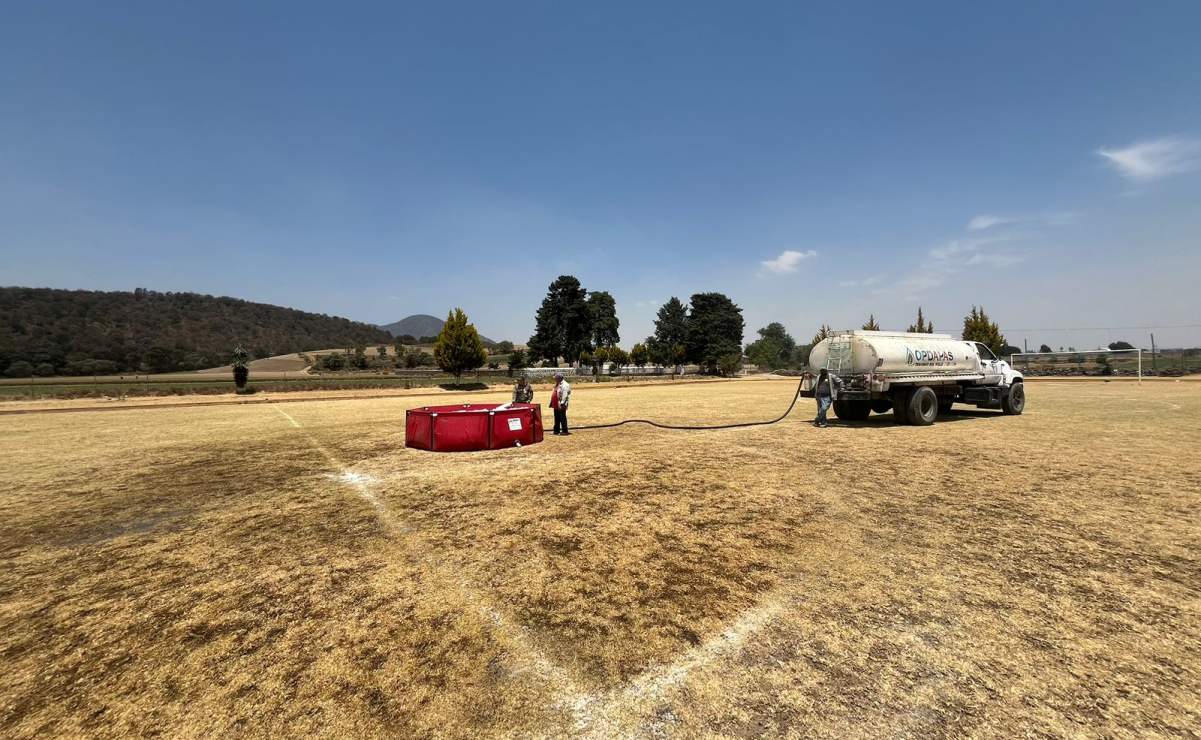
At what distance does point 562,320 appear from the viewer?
8581cm

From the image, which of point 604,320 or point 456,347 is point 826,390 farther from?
point 604,320

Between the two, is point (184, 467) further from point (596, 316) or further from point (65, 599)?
point (596, 316)

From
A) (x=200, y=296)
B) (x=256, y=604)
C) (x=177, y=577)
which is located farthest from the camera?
(x=200, y=296)

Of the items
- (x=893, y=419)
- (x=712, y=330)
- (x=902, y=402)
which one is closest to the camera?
(x=902, y=402)

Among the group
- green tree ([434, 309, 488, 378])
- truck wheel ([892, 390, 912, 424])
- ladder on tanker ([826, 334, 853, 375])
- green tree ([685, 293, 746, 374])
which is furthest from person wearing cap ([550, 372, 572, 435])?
green tree ([685, 293, 746, 374])

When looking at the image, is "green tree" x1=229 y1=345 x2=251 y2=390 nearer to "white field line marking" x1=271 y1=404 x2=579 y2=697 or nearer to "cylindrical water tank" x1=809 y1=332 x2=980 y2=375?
"white field line marking" x1=271 y1=404 x2=579 y2=697

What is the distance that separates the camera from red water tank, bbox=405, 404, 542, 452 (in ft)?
36.4

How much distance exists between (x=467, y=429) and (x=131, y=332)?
185m

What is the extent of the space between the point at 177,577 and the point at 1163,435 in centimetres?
1952

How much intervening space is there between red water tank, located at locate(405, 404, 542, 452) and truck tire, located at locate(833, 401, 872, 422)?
10.2 m

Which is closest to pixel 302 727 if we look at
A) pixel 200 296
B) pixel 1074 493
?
pixel 1074 493

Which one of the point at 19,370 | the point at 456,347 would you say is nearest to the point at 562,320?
the point at 456,347

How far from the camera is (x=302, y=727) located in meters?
2.66

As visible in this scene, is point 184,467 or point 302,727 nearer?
point 302,727
